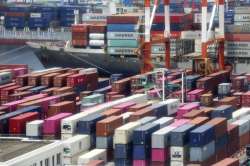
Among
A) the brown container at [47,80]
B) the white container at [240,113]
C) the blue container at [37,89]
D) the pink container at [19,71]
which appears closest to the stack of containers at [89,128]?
the white container at [240,113]

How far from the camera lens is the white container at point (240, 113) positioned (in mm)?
22066

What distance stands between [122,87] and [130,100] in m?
3.93

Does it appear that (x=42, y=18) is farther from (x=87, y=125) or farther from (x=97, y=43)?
(x=87, y=125)

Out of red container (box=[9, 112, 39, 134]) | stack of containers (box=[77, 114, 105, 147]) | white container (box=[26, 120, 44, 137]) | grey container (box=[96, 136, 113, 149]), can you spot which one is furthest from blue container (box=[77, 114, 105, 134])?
red container (box=[9, 112, 39, 134])

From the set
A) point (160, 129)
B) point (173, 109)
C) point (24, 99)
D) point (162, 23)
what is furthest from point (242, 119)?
point (162, 23)

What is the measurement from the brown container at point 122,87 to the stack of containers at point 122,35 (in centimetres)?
1381

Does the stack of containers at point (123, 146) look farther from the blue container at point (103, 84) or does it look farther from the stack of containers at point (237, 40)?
the stack of containers at point (237, 40)

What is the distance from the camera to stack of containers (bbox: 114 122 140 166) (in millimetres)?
18141

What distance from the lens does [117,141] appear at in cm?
1825

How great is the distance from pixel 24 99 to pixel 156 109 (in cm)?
509

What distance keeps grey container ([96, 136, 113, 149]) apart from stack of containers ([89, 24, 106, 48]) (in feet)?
80.4

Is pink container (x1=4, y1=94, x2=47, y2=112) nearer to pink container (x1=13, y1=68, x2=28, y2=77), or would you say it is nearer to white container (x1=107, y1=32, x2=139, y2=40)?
Answer: pink container (x1=13, y1=68, x2=28, y2=77)

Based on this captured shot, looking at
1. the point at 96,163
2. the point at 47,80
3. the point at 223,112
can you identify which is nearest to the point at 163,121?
the point at 223,112

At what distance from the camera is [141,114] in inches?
803
